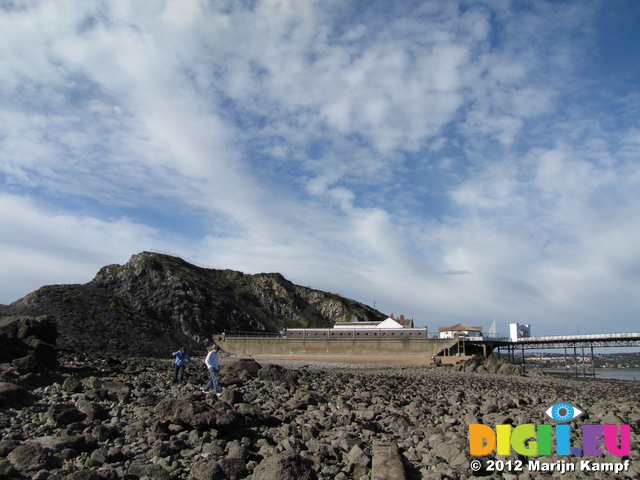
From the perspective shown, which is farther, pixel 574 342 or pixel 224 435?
pixel 574 342

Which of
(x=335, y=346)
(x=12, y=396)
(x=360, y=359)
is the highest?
(x=12, y=396)

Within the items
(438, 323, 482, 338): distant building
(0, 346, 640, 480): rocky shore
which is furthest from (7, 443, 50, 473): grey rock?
(438, 323, 482, 338): distant building

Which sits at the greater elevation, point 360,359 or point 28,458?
point 28,458

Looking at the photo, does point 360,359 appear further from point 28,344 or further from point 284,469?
point 284,469

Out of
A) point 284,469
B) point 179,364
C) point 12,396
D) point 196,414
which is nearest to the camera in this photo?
point 284,469

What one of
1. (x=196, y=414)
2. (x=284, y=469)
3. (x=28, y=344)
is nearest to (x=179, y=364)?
(x=28, y=344)

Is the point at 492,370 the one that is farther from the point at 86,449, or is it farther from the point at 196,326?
the point at 196,326

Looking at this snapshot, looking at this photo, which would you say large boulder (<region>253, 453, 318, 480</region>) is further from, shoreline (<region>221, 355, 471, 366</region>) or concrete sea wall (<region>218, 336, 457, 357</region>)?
concrete sea wall (<region>218, 336, 457, 357</region>)

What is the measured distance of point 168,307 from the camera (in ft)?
260

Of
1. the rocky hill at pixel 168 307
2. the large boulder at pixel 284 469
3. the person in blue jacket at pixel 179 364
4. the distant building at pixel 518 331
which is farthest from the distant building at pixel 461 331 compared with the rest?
the large boulder at pixel 284 469

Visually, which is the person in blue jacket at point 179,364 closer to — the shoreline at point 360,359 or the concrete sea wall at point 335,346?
the shoreline at point 360,359

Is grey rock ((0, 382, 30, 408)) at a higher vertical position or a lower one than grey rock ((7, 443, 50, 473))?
higher

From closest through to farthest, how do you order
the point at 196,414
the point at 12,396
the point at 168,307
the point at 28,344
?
the point at 196,414
the point at 12,396
the point at 28,344
the point at 168,307

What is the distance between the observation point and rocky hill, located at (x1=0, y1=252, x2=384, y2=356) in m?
53.3
